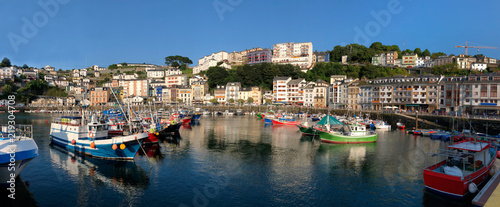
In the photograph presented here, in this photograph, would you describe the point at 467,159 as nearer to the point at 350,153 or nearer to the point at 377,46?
the point at 350,153

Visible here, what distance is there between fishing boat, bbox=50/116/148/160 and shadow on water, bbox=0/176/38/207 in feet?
20.9

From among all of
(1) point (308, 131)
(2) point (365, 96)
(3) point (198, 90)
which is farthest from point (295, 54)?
(1) point (308, 131)

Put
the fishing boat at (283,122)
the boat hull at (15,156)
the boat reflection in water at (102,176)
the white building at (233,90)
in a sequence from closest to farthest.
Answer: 1. the boat hull at (15,156)
2. the boat reflection in water at (102,176)
3. the fishing boat at (283,122)
4. the white building at (233,90)

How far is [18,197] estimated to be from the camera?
16.6m

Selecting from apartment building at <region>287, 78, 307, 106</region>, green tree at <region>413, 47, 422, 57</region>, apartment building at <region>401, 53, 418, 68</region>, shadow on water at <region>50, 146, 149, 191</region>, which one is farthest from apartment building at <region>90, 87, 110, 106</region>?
green tree at <region>413, 47, 422, 57</region>

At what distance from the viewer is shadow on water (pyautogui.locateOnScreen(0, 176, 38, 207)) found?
15797 mm

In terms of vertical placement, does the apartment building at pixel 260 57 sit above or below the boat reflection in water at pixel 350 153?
above

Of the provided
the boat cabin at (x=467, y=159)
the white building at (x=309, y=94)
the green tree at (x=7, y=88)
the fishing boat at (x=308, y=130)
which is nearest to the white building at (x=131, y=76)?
the green tree at (x=7, y=88)

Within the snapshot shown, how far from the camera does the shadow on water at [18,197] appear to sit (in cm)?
1580

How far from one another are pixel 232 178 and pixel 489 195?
14.4 m

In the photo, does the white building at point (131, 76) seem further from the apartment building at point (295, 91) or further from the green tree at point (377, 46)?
the green tree at point (377, 46)

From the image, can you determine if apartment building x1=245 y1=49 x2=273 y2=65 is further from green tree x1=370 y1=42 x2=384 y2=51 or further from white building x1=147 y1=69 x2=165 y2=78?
green tree x1=370 y1=42 x2=384 y2=51

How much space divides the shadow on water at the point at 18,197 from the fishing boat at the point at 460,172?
22182 mm

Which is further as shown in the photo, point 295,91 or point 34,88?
point 34,88
